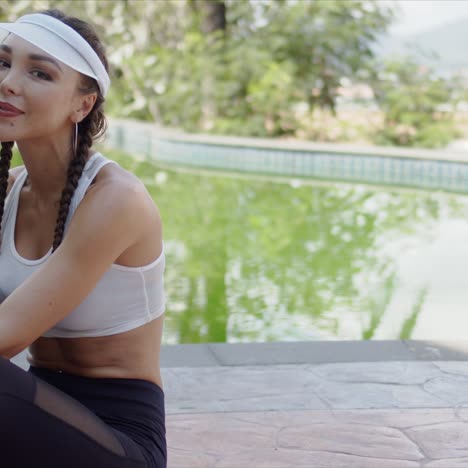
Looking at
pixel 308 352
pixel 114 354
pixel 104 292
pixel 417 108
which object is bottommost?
pixel 417 108

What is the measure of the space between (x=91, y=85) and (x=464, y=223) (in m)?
6.72

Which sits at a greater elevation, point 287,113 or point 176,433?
point 176,433

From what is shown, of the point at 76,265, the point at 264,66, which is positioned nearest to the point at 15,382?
the point at 76,265

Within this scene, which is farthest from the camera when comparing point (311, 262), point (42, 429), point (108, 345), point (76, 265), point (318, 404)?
point (311, 262)

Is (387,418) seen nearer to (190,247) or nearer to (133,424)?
(133,424)

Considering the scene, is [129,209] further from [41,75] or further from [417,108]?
[417,108]

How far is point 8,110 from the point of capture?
74.6 inches

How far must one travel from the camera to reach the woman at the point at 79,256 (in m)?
1.84

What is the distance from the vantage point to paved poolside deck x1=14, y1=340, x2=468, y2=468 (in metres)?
2.63

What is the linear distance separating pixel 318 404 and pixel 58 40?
1569 millimetres

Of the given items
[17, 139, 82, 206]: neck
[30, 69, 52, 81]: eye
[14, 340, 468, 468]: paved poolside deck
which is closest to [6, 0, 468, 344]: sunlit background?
Answer: [14, 340, 468, 468]: paved poolside deck

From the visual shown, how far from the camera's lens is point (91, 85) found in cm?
202

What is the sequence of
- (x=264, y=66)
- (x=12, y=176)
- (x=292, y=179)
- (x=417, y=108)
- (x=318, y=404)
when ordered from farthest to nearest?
1. (x=264, y=66)
2. (x=417, y=108)
3. (x=292, y=179)
4. (x=318, y=404)
5. (x=12, y=176)

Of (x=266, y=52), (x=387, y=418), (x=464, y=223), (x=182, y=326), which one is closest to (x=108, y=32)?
(x=266, y=52)
